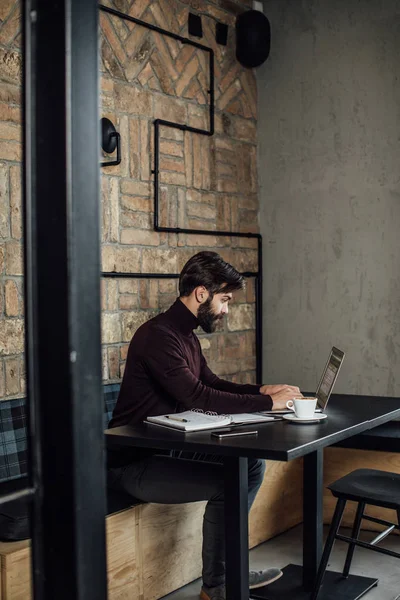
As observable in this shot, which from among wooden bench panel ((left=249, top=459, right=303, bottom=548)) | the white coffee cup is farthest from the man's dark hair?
wooden bench panel ((left=249, top=459, right=303, bottom=548))

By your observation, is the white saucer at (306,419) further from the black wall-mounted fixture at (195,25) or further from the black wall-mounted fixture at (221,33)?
the black wall-mounted fixture at (221,33)

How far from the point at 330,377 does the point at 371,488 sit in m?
0.47

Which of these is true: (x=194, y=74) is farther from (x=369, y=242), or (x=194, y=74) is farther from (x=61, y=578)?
(x=61, y=578)

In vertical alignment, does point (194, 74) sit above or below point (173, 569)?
above

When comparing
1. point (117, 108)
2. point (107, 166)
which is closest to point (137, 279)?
point (107, 166)

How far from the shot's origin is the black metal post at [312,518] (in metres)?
3.24

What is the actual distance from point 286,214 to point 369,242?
580mm

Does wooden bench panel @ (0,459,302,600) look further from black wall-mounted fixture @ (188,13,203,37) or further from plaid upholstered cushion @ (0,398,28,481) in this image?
black wall-mounted fixture @ (188,13,203,37)

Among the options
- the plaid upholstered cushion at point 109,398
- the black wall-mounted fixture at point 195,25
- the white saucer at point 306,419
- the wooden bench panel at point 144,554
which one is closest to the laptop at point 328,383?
the white saucer at point 306,419

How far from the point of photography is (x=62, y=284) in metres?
0.89

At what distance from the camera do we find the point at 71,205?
88cm

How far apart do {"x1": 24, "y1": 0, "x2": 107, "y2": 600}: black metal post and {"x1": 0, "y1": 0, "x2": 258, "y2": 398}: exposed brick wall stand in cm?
258

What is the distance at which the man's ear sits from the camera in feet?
11.1

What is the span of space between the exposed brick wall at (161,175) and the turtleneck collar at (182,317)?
0.67 metres
